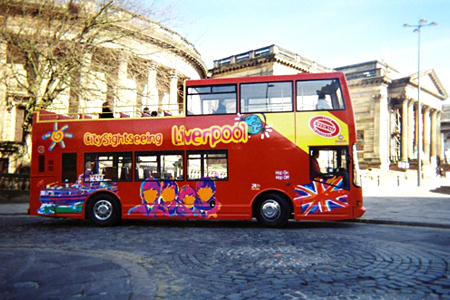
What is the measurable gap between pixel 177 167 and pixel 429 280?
297 inches

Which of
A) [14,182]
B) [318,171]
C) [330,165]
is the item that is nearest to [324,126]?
[330,165]

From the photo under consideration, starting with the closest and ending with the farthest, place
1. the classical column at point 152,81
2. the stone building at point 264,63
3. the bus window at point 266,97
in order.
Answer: the bus window at point 266,97 → the classical column at point 152,81 → the stone building at point 264,63

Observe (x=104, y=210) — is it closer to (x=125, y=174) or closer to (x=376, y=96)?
(x=125, y=174)

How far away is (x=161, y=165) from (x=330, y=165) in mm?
4821

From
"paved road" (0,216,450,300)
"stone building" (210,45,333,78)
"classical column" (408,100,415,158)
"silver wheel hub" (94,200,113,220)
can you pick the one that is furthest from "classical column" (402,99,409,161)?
"silver wheel hub" (94,200,113,220)

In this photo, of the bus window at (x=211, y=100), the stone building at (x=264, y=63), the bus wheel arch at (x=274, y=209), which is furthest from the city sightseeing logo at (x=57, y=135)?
the stone building at (x=264, y=63)

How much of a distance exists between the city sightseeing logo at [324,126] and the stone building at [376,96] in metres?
30.7

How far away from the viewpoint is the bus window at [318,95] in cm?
1076

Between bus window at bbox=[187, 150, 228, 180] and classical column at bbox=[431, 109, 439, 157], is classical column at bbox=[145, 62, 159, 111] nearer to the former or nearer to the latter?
bus window at bbox=[187, 150, 228, 180]

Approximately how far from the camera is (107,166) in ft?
38.5

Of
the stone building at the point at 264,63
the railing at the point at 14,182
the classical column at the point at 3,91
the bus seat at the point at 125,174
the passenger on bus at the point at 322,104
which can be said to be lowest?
the railing at the point at 14,182

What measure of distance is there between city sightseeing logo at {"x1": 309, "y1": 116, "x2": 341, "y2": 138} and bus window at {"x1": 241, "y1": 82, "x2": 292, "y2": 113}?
78 centimetres

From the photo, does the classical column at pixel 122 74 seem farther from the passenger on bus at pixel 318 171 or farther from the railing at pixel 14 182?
the passenger on bus at pixel 318 171

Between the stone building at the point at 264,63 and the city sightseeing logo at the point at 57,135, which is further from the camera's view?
the stone building at the point at 264,63
